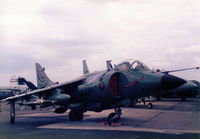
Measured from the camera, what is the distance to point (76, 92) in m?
12.3

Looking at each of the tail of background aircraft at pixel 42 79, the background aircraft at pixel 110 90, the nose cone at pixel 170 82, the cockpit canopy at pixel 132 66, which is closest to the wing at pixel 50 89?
the background aircraft at pixel 110 90

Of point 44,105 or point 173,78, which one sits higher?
point 173,78

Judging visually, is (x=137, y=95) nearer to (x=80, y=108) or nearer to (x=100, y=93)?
(x=100, y=93)

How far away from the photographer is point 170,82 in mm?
8773

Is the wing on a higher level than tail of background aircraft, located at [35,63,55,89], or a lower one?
lower

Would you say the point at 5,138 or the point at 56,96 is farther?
the point at 56,96

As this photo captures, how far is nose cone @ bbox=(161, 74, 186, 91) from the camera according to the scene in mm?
8648

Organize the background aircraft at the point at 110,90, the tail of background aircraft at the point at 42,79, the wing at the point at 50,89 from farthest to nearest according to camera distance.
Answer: the tail of background aircraft at the point at 42,79, the wing at the point at 50,89, the background aircraft at the point at 110,90

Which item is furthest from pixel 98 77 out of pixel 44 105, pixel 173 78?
pixel 173 78

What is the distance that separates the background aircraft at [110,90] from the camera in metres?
9.44

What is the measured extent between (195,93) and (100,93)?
25.7m

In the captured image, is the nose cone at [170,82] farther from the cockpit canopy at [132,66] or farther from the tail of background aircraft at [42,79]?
the tail of background aircraft at [42,79]

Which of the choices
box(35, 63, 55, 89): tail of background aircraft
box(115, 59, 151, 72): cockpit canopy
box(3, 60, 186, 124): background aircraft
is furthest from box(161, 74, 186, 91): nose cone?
box(35, 63, 55, 89): tail of background aircraft

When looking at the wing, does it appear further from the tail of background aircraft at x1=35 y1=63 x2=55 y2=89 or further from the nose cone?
the tail of background aircraft at x1=35 y1=63 x2=55 y2=89
